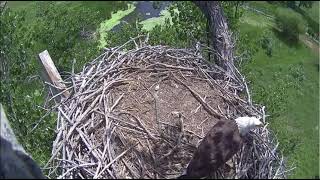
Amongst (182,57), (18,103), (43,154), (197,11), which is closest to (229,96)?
(182,57)

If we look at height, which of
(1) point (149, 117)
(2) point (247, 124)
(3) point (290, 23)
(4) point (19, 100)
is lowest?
(3) point (290, 23)

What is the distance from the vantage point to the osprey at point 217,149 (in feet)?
14.6

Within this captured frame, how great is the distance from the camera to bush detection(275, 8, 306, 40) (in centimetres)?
→ 2622

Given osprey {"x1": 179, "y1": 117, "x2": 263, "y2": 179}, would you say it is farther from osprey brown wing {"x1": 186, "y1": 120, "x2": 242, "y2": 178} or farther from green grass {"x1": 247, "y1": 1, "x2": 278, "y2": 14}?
green grass {"x1": 247, "y1": 1, "x2": 278, "y2": 14}

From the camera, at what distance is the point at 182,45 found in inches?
352

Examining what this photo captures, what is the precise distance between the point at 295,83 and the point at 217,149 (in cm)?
1649

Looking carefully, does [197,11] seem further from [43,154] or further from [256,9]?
[256,9]

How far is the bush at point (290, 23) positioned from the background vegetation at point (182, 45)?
9 centimetres

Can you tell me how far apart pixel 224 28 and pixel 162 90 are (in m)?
1.82

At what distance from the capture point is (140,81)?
641cm

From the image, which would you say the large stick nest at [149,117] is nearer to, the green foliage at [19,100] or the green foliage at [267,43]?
the green foliage at [19,100]

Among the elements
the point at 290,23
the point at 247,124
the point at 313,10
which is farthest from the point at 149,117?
the point at 313,10

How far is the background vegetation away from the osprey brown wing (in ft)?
7.47

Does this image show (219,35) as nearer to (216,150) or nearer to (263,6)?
(216,150)
